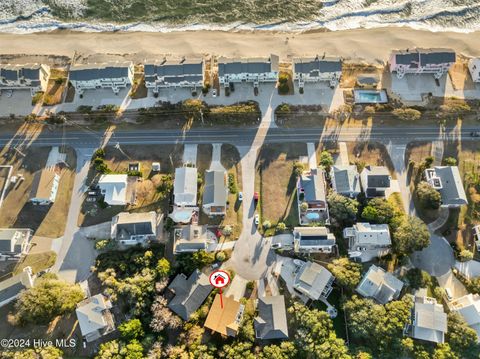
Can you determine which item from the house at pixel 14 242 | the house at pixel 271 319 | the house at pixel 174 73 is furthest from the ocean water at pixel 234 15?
the house at pixel 271 319

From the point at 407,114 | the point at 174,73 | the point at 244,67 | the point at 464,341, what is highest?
the point at 244,67

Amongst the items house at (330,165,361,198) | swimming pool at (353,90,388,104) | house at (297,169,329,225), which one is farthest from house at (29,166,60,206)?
swimming pool at (353,90,388,104)

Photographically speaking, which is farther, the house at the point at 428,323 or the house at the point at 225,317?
the house at the point at 225,317

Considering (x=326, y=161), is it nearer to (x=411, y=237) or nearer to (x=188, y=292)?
(x=411, y=237)

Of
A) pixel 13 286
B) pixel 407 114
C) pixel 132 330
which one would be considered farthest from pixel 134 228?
pixel 407 114

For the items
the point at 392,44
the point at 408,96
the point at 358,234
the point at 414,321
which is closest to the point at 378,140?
the point at 408,96

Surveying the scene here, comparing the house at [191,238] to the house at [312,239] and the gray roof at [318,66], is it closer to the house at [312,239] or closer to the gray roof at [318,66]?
the house at [312,239]
